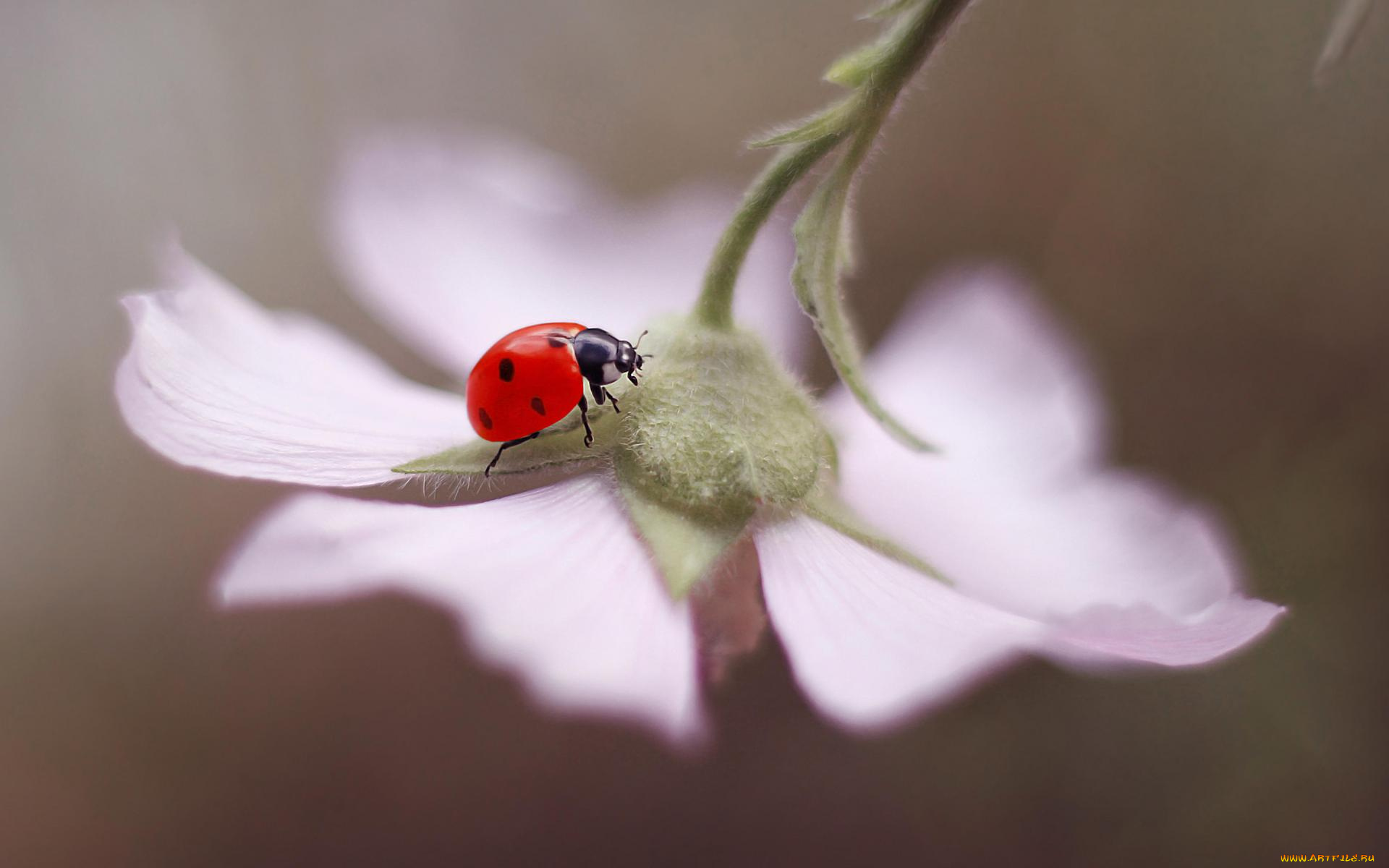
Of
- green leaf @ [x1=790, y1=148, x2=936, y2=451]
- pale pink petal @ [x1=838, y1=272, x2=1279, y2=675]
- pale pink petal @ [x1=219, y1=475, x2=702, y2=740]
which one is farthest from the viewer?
pale pink petal @ [x1=838, y1=272, x2=1279, y2=675]

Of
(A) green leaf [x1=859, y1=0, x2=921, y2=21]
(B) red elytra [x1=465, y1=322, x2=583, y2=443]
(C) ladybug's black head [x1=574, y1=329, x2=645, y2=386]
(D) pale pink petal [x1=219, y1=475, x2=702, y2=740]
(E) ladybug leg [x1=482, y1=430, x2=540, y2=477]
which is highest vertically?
(A) green leaf [x1=859, y1=0, x2=921, y2=21]

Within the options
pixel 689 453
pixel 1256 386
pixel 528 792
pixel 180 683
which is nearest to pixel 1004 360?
A: pixel 1256 386

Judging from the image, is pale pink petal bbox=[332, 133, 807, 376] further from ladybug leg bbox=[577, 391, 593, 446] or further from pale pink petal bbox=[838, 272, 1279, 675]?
ladybug leg bbox=[577, 391, 593, 446]

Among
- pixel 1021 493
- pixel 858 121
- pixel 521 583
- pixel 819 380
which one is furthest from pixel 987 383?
pixel 521 583

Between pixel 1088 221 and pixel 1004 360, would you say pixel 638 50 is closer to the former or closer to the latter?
pixel 1088 221

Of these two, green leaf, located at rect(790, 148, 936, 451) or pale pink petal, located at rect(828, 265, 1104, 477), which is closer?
green leaf, located at rect(790, 148, 936, 451)

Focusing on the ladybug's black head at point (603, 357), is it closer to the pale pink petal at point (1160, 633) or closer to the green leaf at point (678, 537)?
the green leaf at point (678, 537)

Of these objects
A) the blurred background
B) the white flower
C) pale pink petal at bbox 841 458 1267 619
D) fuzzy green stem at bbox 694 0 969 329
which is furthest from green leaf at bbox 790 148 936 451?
the blurred background
